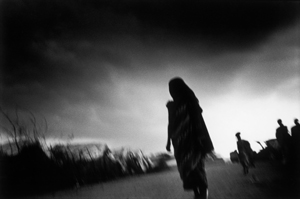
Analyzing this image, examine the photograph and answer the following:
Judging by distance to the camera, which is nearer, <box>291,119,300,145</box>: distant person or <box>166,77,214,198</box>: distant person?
<box>166,77,214,198</box>: distant person

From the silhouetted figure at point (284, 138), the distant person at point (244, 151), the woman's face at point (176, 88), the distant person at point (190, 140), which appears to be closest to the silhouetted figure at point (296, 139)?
the silhouetted figure at point (284, 138)

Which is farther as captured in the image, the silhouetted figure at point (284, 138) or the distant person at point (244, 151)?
the distant person at point (244, 151)

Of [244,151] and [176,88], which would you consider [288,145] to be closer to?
[244,151]

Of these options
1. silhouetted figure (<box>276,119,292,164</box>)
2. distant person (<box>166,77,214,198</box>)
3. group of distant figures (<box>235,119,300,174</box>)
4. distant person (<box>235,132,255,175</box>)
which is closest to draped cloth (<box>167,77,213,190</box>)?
distant person (<box>166,77,214,198</box>)

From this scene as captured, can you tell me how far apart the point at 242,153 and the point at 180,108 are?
5.75 meters

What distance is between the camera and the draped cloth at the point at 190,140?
243 centimetres

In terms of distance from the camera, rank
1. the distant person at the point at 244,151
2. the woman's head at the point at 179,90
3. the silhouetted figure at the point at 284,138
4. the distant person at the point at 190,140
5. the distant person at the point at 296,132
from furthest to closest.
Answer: the distant person at the point at 244,151
the silhouetted figure at the point at 284,138
the distant person at the point at 296,132
the woman's head at the point at 179,90
the distant person at the point at 190,140

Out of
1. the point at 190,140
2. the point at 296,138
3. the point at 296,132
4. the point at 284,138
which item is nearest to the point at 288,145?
the point at 284,138

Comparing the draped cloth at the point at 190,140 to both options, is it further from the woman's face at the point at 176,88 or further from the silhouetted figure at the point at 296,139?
the silhouetted figure at the point at 296,139

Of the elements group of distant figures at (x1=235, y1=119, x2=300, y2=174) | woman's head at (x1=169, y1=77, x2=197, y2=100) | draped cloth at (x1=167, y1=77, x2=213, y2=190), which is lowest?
group of distant figures at (x1=235, y1=119, x2=300, y2=174)

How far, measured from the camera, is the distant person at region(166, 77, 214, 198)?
2426 millimetres

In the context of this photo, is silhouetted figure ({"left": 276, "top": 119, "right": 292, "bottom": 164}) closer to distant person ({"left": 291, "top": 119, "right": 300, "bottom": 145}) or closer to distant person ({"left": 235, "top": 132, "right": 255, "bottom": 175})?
distant person ({"left": 291, "top": 119, "right": 300, "bottom": 145})

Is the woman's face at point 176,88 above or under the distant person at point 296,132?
above

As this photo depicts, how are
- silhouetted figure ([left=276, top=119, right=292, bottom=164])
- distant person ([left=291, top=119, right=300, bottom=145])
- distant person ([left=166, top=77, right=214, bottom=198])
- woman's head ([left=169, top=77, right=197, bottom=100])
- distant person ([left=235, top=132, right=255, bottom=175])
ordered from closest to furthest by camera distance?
distant person ([left=166, top=77, right=214, bottom=198]) → woman's head ([left=169, top=77, right=197, bottom=100]) → distant person ([left=291, top=119, right=300, bottom=145]) → silhouetted figure ([left=276, top=119, right=292, bottom=164]) → distant person ([left=235, top=132, right=255, bottom=175])
